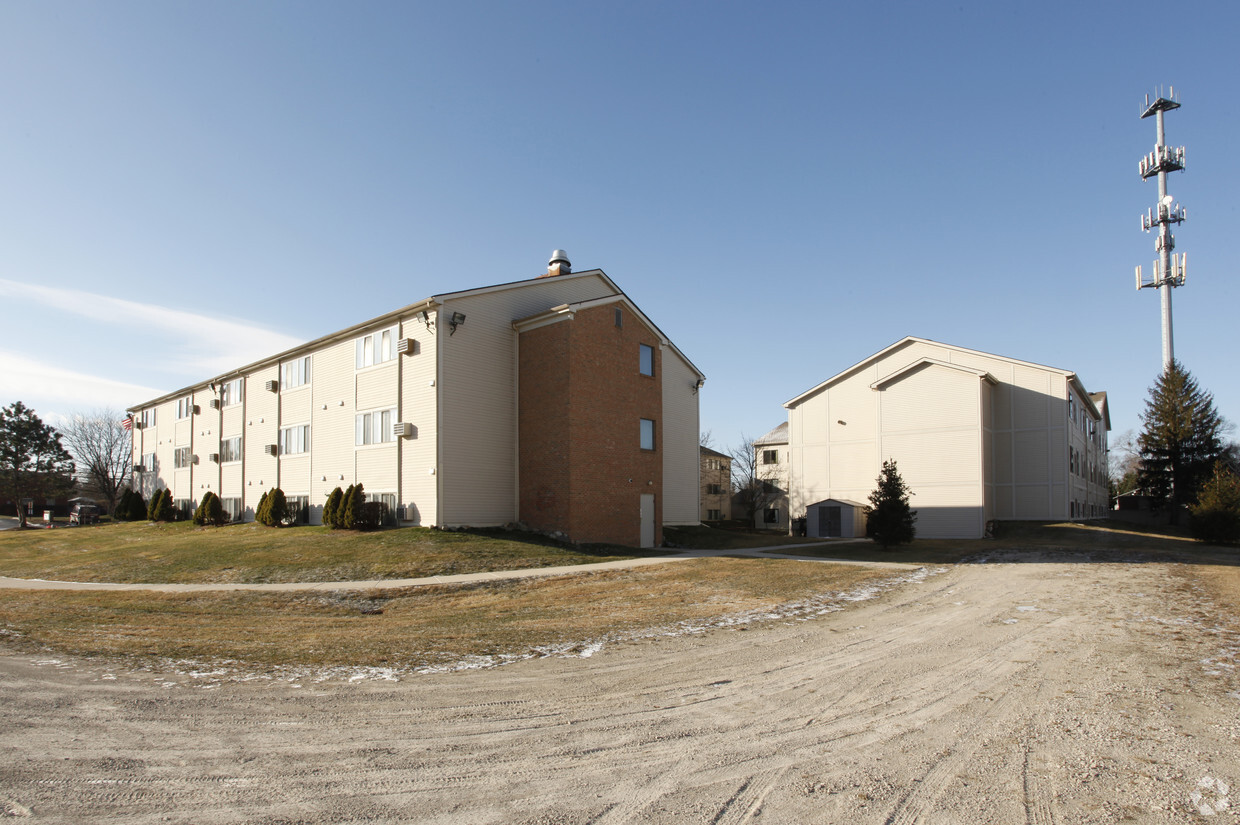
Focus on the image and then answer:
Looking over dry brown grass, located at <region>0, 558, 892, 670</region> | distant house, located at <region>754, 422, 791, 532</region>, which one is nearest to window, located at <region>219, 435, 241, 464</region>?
dry brown grass, located at <region>0, 558, 892, 670</region>

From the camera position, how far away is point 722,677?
305 inches

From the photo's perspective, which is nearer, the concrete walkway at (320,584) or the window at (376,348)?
the concrete walkway at (320,584)

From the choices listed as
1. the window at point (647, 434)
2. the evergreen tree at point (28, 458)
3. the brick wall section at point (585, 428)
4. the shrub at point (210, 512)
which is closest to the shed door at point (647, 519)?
the brick wall section at point (585, 428)

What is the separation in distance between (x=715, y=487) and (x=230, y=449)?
1479 inches

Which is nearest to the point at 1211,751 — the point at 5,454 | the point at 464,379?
the point at 464,379

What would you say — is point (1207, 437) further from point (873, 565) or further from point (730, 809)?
point (730, 809)

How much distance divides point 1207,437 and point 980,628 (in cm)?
4826

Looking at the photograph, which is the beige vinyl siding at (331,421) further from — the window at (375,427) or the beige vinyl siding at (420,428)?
the beige vinyl siding at (420,428)

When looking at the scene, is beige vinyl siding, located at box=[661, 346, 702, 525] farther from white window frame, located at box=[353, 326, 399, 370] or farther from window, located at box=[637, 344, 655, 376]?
white window frame, located at box=[353, 326, 399, 370]

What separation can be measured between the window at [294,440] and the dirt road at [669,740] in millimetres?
21421

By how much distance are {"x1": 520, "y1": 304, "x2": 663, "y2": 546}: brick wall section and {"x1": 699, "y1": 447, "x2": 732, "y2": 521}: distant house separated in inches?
1322

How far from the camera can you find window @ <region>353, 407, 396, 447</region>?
24359 mm

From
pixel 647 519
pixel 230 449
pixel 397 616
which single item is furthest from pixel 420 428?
pixel 230 449

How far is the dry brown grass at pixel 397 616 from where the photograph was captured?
9016 millimetres
